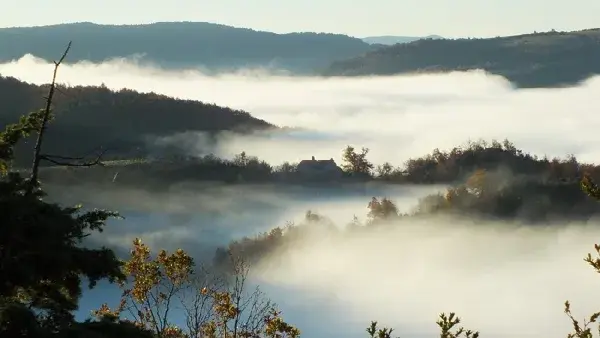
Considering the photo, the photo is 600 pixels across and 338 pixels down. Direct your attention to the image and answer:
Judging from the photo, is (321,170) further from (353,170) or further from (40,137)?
(40,137)

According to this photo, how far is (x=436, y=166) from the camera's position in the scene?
166m

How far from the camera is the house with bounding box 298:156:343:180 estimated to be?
554 ft

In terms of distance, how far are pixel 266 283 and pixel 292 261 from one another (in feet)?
29.5

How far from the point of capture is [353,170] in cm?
16825

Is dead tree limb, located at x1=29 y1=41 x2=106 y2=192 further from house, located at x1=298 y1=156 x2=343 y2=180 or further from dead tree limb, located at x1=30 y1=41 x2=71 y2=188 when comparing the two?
house, located at x1=298 y1=156 x2=343 y2=180

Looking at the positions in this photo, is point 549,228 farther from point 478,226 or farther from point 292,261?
point 292,261

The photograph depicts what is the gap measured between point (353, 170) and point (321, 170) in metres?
7.38

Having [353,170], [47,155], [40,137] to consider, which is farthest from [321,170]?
[40,137]

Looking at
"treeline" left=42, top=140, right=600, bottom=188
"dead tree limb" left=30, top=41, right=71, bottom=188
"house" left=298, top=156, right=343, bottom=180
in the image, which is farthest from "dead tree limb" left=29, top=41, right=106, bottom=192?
"house" left=298, top=156, right=343, bottom=180

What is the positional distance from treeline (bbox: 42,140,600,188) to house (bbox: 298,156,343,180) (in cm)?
24

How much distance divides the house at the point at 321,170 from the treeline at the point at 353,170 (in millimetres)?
244

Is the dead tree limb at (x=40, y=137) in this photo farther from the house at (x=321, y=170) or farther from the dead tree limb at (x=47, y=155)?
the house at (x=321, y=170)

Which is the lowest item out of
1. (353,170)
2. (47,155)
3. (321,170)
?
(47,155)

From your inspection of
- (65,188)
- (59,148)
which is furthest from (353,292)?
(59,148)
